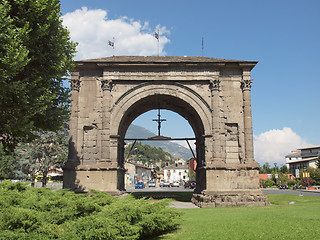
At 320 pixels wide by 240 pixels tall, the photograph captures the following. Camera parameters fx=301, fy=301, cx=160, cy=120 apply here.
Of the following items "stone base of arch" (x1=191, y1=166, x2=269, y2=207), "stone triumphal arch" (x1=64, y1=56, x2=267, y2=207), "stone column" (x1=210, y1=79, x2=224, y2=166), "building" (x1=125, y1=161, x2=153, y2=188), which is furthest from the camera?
"building" (x1=125, y1=161, x2=153, y2=188)

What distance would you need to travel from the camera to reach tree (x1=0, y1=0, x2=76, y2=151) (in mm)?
10845

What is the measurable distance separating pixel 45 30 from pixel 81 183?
9.38 meters

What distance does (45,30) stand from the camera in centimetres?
1266

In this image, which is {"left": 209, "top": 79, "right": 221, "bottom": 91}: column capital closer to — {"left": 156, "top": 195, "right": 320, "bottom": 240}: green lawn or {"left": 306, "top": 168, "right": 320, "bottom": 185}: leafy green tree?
{"left": 156, "top": 195, "right": 320, "bottom": 240}: green lawn

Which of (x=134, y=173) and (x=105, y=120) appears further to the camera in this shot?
(x=134, y=173)

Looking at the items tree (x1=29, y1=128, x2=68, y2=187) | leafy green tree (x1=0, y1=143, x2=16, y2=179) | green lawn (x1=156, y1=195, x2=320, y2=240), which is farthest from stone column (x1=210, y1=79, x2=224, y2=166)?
leafy green tree (x1=0, y1=143, x2=16, y2=179)

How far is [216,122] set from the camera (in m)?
19.0

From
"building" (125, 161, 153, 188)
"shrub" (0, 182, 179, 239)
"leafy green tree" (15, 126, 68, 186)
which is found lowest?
"building" (125, 161, 153, 188)

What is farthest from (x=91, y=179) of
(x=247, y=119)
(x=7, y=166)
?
(x=7, y=166)

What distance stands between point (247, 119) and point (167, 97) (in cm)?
538

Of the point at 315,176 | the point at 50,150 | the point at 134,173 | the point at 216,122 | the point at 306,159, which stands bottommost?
the point at 134,173

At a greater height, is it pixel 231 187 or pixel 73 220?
pixel 73 220

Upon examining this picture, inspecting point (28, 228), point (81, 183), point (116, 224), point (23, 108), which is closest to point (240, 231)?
point (116, 224)

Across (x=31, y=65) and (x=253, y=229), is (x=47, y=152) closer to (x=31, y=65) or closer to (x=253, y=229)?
(x=31, y=65)
